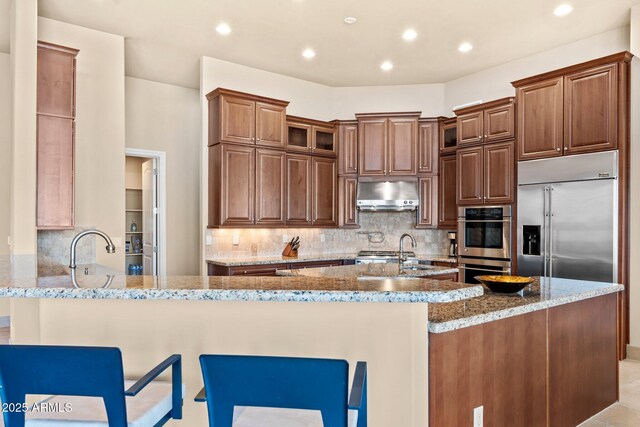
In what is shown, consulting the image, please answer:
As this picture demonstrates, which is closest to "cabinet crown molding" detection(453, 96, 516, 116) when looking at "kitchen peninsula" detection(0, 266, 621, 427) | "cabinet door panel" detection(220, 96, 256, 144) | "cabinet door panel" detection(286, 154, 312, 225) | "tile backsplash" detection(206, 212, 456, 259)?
"tile backsplash" detection(206, 212, 456, 259)

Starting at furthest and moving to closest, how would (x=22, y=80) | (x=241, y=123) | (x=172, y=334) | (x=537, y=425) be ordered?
(x=241, y=123)
(x=22, y=80)
(x=537, y=425)
(x=172, y=334)

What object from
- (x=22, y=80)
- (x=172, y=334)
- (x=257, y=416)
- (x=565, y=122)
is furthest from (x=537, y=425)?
(x=22, y=80)

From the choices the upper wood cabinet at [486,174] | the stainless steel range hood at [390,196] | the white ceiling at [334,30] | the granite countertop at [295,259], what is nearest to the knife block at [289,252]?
the granite countertop at [295,259]

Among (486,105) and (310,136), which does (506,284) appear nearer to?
(486,105)

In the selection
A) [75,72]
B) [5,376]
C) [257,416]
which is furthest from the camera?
[75,72]

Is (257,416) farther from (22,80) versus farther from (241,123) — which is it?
(241,123)

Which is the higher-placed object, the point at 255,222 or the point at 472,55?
the point at 472,55

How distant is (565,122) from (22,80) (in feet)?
16.3

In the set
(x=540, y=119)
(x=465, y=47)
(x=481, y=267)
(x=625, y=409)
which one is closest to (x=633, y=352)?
(x=625, y=409)

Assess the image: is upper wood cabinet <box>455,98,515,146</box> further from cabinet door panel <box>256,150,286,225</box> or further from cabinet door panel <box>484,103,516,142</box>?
cabinet door panel <box>256,150,286,225</box>

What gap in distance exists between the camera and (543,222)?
4.47 metres

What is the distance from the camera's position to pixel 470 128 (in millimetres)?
5371

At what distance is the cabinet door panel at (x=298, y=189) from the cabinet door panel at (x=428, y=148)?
152cm

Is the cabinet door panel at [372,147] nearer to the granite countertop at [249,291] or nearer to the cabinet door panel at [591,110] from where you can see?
the cabinet door panel at [591,110]
